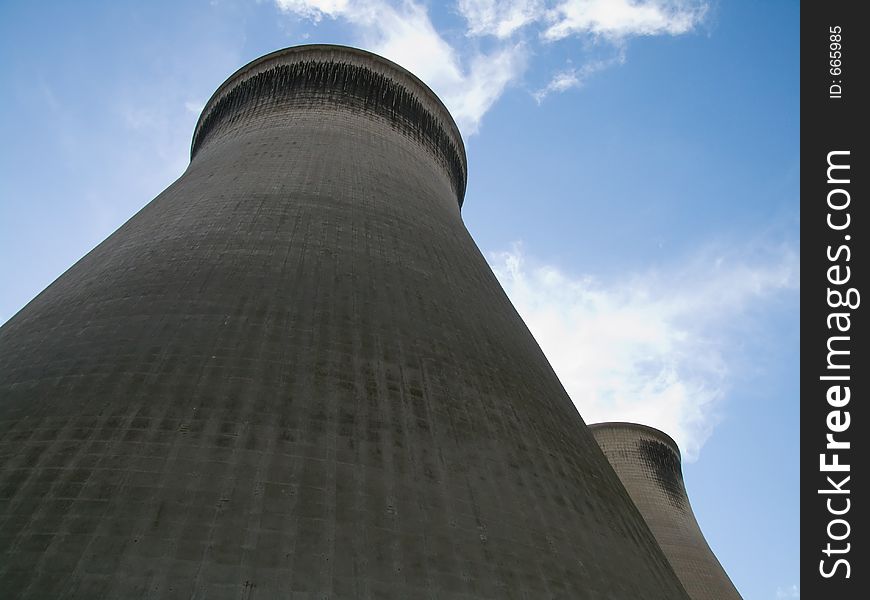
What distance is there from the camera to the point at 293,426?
414cm

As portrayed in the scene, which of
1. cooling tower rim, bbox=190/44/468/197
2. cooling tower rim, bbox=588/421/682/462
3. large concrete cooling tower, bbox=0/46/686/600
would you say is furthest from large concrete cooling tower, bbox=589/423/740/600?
large concrete cooling tower, bbox=0/46/686/600

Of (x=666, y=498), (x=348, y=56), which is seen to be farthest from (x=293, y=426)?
(x=666, y=498)

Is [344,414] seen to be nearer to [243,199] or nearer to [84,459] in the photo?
[84,459]

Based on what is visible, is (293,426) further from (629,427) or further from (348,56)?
(629,427)

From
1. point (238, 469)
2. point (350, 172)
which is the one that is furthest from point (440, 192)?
point (238, 469)

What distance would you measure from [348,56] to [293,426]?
Answer: 318 inches

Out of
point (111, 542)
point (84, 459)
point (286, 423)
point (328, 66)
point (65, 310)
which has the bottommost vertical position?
point (111, 542)

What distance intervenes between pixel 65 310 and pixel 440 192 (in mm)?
5538

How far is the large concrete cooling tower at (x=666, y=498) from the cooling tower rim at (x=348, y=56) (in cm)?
1001

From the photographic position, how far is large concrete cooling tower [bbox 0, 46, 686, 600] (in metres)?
3.32

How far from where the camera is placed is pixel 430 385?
502 cm

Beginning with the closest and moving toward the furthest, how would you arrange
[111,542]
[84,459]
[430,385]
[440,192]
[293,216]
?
[111,542], [84,459], [430,385], [293,216], [440,192]

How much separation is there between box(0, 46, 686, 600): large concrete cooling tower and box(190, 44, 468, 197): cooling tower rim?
380 cm

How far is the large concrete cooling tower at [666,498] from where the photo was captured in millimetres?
16016
